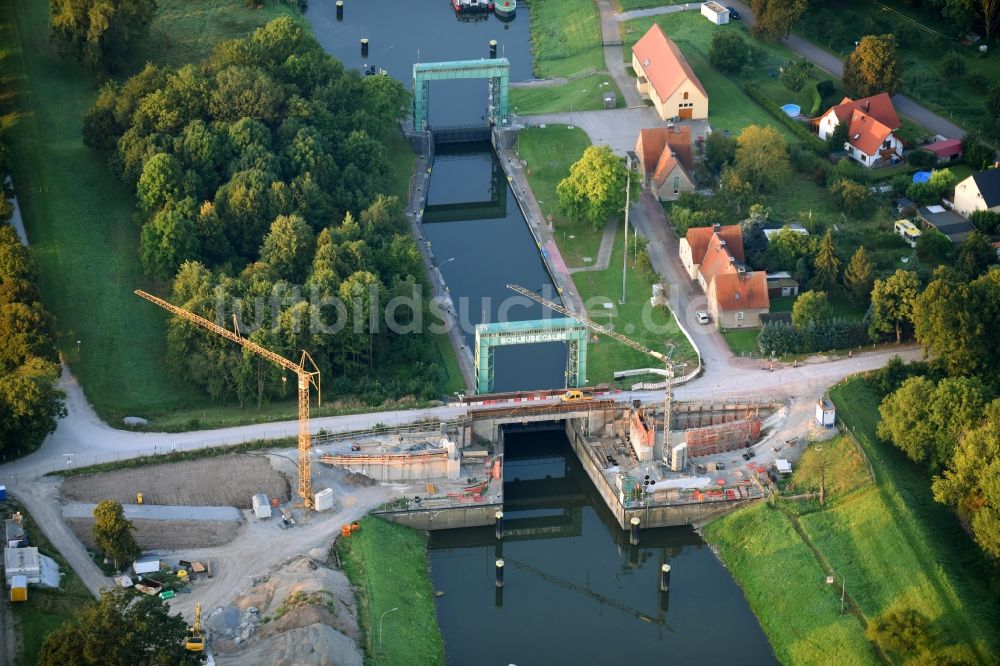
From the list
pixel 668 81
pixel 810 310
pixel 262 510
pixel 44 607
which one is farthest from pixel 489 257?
pixel 44 607

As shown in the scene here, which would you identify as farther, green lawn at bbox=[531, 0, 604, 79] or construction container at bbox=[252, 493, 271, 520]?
green lawn at bbox=[531, 0, 604, 79]

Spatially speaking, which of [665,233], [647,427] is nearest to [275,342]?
[647,427]

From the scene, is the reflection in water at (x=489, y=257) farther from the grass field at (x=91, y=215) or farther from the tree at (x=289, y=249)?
the tree at (x=289, y=249)

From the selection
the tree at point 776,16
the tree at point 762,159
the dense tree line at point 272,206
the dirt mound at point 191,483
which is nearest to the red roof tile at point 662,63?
the tree at point 776,16

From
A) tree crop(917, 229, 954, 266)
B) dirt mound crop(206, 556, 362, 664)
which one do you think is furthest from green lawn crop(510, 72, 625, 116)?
dirt mound crop(206, 556, 362, 664)

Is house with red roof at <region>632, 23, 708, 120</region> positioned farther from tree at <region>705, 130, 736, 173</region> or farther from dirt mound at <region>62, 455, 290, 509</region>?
dirt mound at <region>62, 455, 290, 509</region>

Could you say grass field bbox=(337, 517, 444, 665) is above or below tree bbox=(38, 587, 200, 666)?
below

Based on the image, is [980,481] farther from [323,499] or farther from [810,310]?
[323,499]
